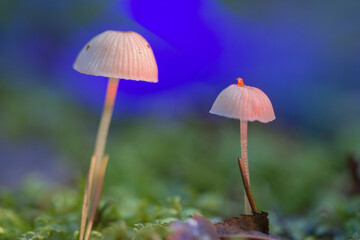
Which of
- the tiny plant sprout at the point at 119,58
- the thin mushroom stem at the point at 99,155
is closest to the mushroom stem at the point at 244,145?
the tiny plant sprout at the point at 119,58

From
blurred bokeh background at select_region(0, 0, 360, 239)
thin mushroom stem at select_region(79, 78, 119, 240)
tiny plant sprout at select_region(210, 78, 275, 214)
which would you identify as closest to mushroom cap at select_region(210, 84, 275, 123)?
tiny plant sprout at select_region(210, 78, 275, 214)

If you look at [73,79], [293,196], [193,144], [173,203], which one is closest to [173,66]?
[73,79]

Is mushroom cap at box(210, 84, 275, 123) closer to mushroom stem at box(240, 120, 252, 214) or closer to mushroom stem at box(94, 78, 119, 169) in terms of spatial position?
mushroom stem at box(240, 120, 252, 214)

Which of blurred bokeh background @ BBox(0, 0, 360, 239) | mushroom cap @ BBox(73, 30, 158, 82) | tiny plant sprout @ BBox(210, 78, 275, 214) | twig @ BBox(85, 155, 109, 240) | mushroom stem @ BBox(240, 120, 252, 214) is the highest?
blurred bokeh background @ BBox(0, 0, 360, 239)

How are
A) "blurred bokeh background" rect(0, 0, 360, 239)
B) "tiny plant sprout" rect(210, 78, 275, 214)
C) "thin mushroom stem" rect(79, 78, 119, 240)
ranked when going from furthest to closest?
"blurred bokeh background" rect(0, 0, 360, 239) → "thin mushroom stem" rect(79, 78, 119, 240) → "tiny plant sprout" rect(210, 78, 275, 214)

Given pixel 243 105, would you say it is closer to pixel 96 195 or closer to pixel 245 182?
pixel 245 182

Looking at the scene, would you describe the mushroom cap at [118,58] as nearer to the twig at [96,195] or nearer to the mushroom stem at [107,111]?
the mushroom stem at [107,111]

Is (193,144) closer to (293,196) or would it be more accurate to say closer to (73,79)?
(293,196)

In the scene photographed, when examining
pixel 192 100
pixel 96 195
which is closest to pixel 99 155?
pixel 96 195
